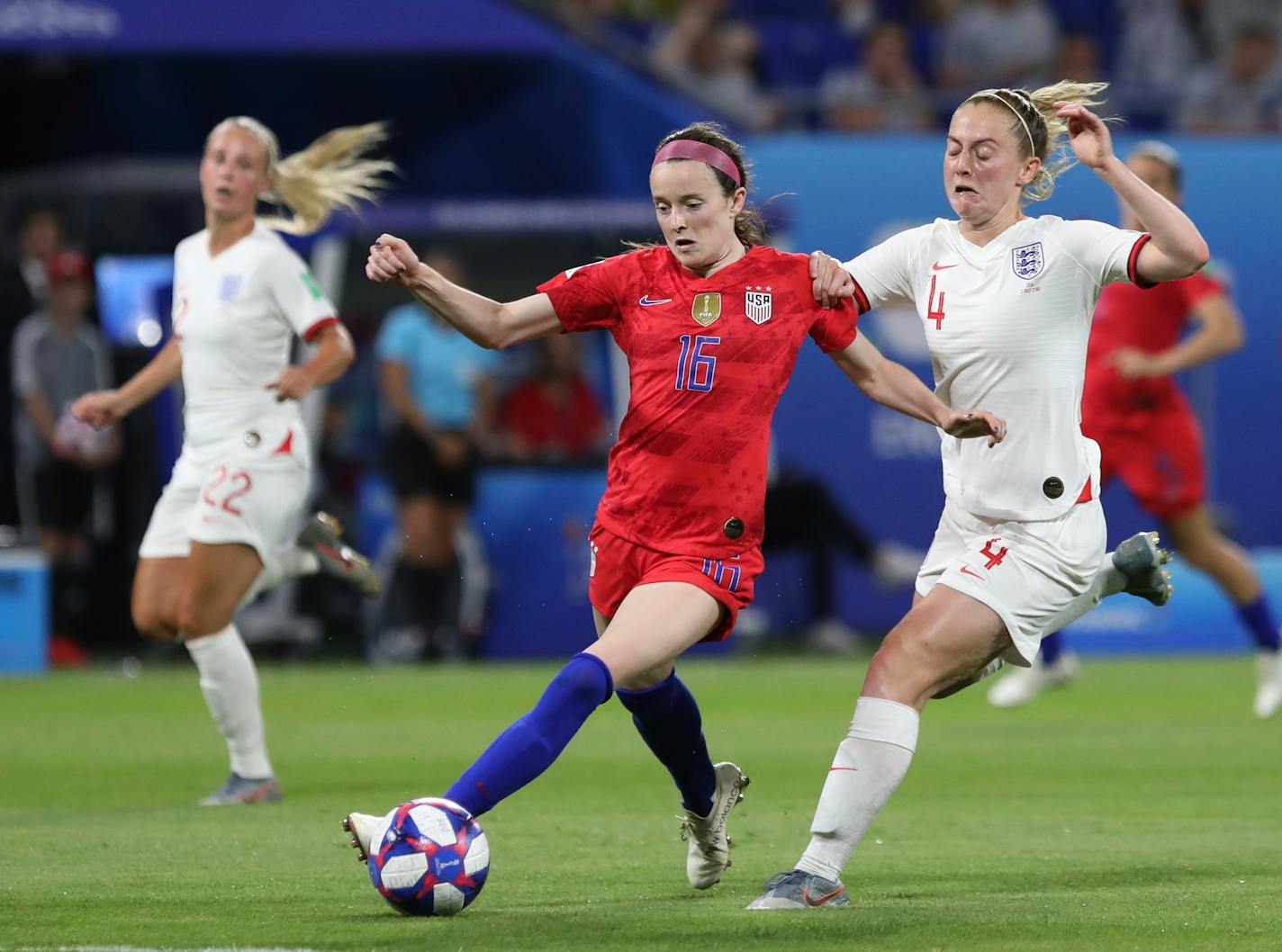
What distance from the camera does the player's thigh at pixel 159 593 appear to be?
8250mm

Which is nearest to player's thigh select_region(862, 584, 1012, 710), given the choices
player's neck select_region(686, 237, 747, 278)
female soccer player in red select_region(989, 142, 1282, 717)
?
player's neck select_region(686, 237, 747, 278)

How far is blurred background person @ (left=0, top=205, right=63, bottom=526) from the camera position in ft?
48.4

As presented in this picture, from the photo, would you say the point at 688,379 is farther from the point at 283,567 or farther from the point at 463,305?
the point at 283,567

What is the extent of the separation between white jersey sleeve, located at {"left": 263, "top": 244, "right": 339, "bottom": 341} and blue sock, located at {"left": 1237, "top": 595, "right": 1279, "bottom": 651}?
16.7 ft

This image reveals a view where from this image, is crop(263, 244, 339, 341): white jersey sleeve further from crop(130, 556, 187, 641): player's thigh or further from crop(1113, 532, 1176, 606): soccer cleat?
crop(1113, 532, 1176, 606): soccer cleat

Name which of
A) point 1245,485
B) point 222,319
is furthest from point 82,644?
point 1245,485

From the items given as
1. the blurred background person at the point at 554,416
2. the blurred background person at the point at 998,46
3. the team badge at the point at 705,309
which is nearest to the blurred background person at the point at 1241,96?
the blurred background person at the point at 998,46

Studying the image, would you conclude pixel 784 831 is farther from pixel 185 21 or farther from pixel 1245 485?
pixel 1245 485

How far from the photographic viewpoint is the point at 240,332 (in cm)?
841

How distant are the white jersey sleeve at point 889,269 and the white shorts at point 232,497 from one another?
297cm

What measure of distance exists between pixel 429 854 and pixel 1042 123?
2.61 m

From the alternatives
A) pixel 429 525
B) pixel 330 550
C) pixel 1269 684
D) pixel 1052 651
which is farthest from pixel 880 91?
pixel 330 550

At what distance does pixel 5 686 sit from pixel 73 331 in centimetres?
259

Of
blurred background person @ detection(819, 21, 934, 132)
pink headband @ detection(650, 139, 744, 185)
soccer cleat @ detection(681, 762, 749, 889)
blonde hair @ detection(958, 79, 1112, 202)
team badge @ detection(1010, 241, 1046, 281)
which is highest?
blurred background person @ detection(819, 21, 934, 132)
